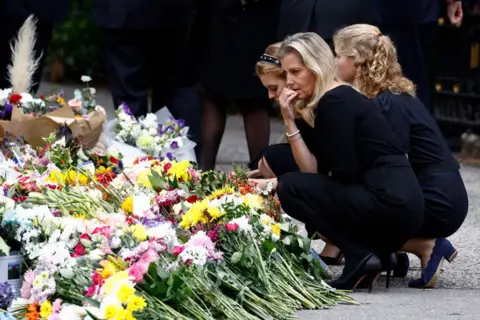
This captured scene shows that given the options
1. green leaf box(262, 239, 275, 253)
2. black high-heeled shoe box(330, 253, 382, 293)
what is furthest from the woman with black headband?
green leaf box(262, 239, 275, 253)

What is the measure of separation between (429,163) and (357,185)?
0.47 meters

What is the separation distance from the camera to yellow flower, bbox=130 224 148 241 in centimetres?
450

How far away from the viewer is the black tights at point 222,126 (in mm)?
7301

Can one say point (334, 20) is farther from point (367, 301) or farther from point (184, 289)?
point (184, 289)

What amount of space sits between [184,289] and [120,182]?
1271mm

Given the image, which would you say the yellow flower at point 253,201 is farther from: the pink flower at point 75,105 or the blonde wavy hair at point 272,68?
the pink flower at point 75,105

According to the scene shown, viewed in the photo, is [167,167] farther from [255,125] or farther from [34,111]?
[255,125]

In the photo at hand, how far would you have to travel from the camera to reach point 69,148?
19.6 ft

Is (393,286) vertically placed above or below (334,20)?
below

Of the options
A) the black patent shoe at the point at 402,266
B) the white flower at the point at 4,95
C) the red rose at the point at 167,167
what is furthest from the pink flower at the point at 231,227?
the white flower at the point at 4,95

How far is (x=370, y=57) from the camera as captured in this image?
533 cm

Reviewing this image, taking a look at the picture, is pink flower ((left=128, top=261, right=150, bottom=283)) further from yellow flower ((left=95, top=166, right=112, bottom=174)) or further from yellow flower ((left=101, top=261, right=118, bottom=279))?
yellow flower ((left=95, top=166, right=112, bottom=174))

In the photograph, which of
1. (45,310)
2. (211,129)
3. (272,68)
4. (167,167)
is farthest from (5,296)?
(211,129)

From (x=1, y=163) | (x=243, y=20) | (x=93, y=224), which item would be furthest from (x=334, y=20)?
(x=93, y=224)
